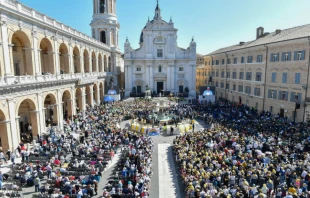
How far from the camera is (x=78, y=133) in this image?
2378 cm

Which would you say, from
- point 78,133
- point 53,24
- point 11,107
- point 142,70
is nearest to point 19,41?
point 53,24

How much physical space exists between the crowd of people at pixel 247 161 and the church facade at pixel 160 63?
31.2 m

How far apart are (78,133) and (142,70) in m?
32.5

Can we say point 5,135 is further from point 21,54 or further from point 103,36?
point 103,36

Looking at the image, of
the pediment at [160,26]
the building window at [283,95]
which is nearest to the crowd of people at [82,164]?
the building window at [283,95]

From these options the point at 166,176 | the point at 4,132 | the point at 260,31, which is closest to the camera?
the point at 166,176

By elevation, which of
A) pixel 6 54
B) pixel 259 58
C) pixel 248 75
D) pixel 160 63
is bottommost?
pixel 248 75

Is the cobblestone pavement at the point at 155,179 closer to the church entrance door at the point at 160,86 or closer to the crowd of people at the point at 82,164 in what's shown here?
the crowd of people at the point at 82,164

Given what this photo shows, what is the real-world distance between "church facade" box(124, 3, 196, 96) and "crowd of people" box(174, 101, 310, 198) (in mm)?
31190

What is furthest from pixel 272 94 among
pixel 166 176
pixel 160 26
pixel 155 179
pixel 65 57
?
pixel 65 57

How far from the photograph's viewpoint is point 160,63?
53.5 metres

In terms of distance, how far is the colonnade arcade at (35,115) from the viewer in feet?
59.9

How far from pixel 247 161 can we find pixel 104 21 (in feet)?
153

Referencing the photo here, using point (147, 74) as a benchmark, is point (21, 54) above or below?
above
